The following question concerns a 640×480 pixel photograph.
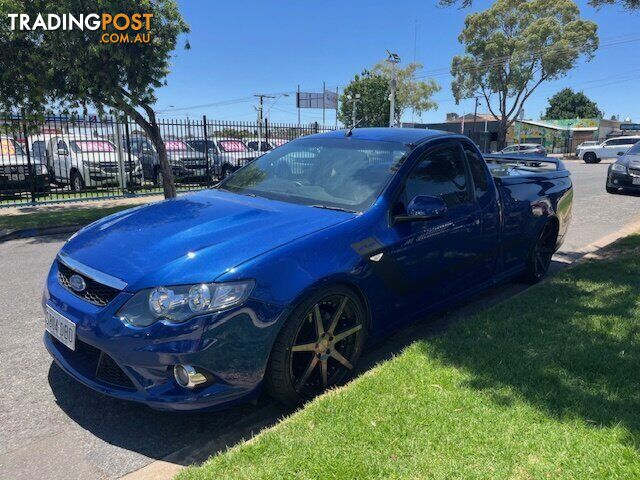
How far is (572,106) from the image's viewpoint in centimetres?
8706

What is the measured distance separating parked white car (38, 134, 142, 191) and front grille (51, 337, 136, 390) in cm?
1408

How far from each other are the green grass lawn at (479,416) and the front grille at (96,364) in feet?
2.07

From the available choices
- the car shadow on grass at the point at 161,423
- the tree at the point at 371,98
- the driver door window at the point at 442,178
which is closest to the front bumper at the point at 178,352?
the car shadow on grass at the point at 161,423

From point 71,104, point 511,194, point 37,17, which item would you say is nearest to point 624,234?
point 511,194

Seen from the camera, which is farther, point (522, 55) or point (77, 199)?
point (522, 55)

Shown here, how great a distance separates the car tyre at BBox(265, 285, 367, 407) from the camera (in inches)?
108

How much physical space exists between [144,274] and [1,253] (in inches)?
248

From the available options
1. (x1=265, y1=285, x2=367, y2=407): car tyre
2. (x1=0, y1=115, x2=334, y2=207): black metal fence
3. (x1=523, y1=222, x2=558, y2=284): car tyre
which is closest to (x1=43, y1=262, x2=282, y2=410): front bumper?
(x1=265, y1=285, x2=367, y2=407): car tyre

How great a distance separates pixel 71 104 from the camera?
41.7 feet

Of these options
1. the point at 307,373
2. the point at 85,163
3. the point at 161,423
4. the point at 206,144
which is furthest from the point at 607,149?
the point at 161,423

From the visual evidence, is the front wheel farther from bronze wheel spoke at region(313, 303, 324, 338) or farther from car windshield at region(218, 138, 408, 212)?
bronze wheel spoke at region(313, 303, 324, 338)

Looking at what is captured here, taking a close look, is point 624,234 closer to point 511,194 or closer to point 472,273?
point 511,194

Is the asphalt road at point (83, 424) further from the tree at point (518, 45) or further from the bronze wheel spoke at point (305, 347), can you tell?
the tree at point (518, 45)

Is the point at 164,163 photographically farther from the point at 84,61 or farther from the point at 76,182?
the point at 76,182
